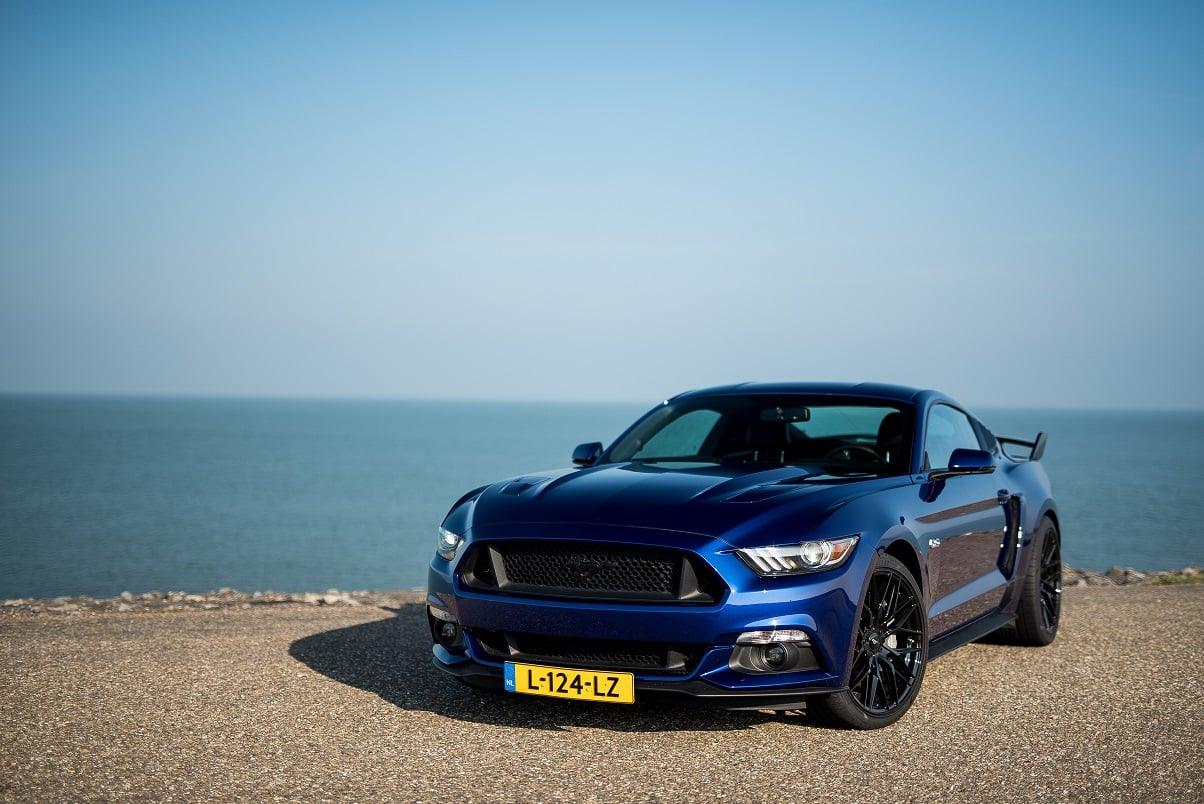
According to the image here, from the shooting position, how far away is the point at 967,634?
6504 millimetres

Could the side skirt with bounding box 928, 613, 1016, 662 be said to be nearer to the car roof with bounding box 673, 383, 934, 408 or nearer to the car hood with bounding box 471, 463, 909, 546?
the car hood with bounding box 471, 463, 909, 546

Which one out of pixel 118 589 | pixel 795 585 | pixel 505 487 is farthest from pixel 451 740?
pixel 118 589

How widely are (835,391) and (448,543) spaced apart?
266 cm

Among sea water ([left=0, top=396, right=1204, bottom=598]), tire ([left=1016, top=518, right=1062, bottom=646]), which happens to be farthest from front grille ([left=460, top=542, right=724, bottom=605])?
sea water ([left=0, top=396, right=1204, bottom=598])

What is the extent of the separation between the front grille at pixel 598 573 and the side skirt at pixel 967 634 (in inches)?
66.4

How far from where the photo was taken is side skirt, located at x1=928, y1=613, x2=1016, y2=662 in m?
6.01

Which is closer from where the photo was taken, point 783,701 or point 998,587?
point 783,701

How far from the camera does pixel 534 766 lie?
480 cm

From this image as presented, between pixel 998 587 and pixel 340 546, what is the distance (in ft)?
93.0

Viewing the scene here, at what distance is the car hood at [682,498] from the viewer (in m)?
5.01

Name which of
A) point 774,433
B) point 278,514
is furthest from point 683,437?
point 278,514

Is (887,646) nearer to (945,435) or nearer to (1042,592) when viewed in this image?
(945,435)

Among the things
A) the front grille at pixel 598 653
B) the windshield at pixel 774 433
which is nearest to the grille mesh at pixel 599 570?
→ the front grille at pixel 598 653

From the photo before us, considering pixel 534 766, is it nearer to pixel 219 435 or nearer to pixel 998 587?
pixel 998 587
